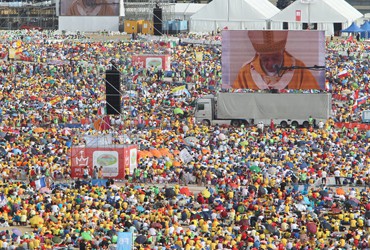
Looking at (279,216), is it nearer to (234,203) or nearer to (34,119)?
(234,203)

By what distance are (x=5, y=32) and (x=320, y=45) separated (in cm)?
4520

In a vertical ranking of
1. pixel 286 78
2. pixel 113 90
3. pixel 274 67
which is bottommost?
pixel 113 90

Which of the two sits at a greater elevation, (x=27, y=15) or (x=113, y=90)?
(x=27, y=15)

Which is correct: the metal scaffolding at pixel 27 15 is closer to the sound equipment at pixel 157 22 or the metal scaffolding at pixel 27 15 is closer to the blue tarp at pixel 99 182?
the sound equipment at pixel 157 22

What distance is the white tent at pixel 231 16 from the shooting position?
347ft

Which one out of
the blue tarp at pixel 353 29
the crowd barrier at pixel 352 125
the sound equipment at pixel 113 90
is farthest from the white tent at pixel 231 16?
the sound equipment at pixel 113 90

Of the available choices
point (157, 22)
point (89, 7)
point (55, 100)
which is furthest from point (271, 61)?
point (89, 7)

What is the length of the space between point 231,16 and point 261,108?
39.4m

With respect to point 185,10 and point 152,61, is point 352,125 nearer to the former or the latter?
point 152,61

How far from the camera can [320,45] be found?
6881 centimetres

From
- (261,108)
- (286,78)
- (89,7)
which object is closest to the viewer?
(261,108)

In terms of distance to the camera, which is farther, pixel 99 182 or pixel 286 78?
pixel 286 78

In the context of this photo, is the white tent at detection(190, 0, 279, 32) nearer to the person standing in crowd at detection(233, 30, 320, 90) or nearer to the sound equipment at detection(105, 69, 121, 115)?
the person standing in crowd at detection(233, 30, 320, 90)

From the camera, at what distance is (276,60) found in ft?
224
